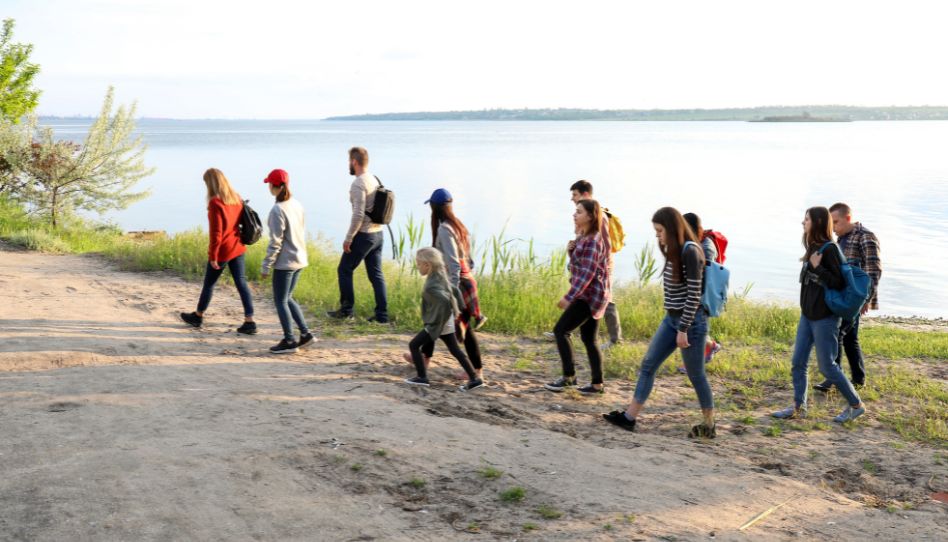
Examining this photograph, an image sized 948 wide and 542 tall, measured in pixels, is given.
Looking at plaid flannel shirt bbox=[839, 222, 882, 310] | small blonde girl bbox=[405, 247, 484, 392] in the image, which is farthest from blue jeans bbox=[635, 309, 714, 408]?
plaid flannel shirt bbox=[839, 222, 882, 310]

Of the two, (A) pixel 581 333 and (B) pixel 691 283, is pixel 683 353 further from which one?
(A) pixel 581 333

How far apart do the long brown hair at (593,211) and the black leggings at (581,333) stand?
0.66 meters

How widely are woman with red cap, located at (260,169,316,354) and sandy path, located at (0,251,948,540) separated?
45 cm

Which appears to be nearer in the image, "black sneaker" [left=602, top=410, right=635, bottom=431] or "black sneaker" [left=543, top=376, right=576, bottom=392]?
"black sneaker" [left=602, top=410, right=635, bottom=431]

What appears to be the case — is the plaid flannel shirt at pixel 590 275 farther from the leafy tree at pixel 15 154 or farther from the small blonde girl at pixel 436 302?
the leafy tree at pixel 15 154

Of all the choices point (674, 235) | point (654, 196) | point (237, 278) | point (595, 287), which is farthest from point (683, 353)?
point (654, 196)

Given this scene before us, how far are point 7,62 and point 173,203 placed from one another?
1744 centimetres

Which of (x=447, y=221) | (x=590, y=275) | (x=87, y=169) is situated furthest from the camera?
(x=87, y=169)

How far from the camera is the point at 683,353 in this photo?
6.66 meters

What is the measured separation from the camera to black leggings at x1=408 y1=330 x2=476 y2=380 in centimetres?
764

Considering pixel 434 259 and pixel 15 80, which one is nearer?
pixel 434 259

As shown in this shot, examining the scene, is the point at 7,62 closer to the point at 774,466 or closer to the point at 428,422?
the point at 428,422

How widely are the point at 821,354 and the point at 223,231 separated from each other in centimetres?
600

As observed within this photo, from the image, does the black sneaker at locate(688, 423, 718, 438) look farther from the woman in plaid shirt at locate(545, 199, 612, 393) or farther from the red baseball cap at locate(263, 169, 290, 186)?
the red baseball cap at locate(263, 169, 290, 186)
